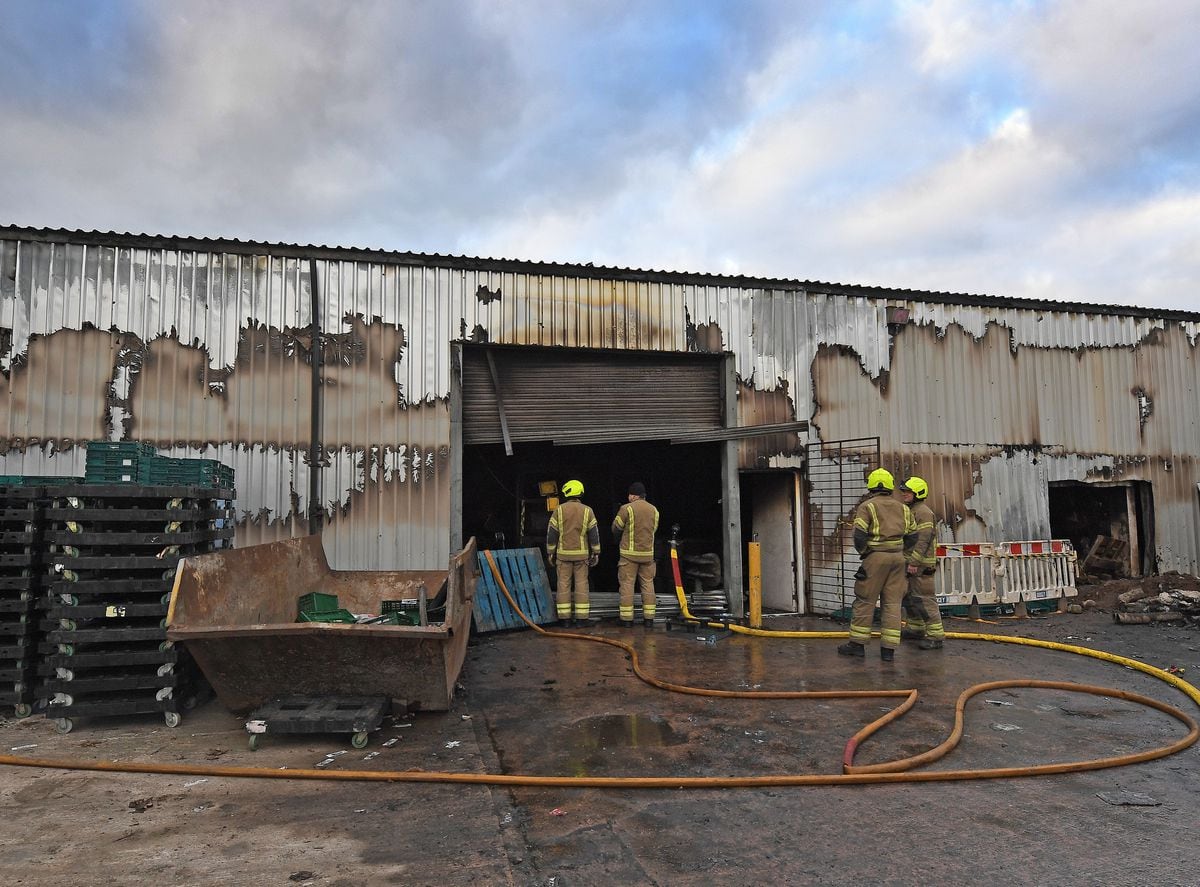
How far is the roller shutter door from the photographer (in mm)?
9945

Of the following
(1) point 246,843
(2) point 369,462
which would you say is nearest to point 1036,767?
(1) point 246,843

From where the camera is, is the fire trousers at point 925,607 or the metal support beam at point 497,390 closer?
the fire trousers at point 925,607

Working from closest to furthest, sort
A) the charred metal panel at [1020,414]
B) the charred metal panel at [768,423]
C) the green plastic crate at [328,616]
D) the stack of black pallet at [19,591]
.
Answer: the stack of black pallet at [19,591] < the green plastic crate at [328,616] < the charred metal panel at [768,423] < the charred metal panel at [1020,414]

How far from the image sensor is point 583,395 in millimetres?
10414

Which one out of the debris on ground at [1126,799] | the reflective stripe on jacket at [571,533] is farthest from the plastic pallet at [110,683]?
the debris on ground at [1126,799]

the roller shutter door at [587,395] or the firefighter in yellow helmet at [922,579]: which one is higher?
the roller shutter door at [587,395]

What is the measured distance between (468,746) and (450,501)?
4.87m

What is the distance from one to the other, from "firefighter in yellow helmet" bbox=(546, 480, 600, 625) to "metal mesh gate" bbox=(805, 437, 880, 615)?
3.70 meters

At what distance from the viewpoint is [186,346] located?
862cm

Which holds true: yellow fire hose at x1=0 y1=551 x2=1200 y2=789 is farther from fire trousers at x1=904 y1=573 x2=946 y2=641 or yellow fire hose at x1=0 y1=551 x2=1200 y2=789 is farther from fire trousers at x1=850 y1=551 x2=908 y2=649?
fire trousers at x1=904 y1=573 x2=946 y2=641

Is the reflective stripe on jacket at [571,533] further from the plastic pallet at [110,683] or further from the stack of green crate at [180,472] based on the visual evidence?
the plastic pallet at [110,683]

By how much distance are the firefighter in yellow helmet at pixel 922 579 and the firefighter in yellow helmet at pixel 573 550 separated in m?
3.93

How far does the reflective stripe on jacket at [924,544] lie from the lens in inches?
317

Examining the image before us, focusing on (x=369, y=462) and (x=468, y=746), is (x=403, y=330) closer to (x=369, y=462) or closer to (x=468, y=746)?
(x=369, y=462)
